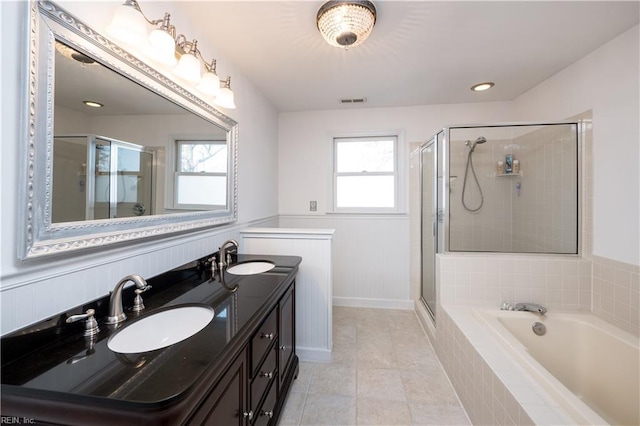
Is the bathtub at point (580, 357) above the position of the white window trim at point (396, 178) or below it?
below

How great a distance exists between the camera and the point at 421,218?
9.45 ft

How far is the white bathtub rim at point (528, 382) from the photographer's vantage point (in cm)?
95

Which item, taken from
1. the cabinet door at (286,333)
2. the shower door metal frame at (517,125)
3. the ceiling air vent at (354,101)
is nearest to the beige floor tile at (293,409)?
the cabinet door at (286,333)

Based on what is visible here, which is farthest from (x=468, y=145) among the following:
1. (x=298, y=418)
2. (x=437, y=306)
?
(x=298, y=418)

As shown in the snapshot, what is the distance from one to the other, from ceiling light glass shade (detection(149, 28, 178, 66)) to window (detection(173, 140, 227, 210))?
41cm

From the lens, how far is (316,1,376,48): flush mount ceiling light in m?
1.32

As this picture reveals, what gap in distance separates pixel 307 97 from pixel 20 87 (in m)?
2.25

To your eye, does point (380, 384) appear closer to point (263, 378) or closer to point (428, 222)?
point (263, 378)

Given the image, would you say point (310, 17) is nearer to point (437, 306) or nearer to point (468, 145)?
point (468, 145)

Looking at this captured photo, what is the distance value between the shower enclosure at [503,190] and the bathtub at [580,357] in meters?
0.56

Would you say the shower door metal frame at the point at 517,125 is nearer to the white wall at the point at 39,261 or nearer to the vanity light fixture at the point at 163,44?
the vanity light fixture at the point at 163,44

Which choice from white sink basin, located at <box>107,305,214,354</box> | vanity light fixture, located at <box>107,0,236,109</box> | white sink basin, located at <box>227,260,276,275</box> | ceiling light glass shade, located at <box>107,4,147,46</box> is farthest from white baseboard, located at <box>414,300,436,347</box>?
ceiling light glass shade, located at <box>107,4,147,46</box>

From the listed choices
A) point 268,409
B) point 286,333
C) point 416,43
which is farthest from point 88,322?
point 416,43

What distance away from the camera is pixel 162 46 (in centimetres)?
110
